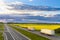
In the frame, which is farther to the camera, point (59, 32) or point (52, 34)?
point (59, 32)

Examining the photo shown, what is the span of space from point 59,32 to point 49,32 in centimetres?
1164

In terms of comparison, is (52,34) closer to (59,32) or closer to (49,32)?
(49,32)

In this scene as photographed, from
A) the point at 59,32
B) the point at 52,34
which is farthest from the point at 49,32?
the point at 59,32

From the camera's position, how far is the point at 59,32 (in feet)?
257

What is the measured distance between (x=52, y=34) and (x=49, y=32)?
122 cm

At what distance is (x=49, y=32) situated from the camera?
67750mm

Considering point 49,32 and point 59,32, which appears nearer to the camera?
point 49,32

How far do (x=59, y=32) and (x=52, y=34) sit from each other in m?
11.9

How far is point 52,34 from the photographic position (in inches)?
2643
